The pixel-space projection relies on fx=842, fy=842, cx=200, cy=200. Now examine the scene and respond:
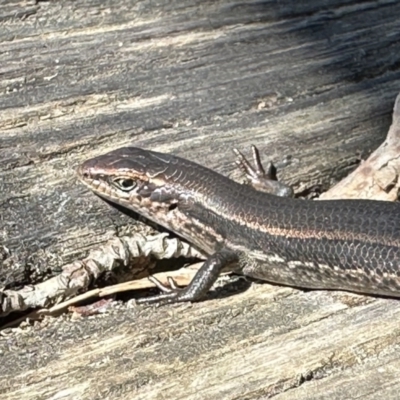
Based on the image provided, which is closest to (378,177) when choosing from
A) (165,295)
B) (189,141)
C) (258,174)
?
(258,174)

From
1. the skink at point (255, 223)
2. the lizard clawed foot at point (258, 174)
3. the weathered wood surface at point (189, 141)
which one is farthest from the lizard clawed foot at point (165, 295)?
the lizard clawed foot at point (258, 174)

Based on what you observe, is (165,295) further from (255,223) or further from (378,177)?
(378,177)

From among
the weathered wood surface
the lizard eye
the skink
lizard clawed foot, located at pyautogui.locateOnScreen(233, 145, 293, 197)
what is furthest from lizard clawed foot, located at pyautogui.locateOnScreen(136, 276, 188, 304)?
lizard clawed foot, located at pyautogui.locateOnScreen(233, 145, 293, 197)

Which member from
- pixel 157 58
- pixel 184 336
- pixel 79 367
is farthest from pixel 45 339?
pixel 157 58

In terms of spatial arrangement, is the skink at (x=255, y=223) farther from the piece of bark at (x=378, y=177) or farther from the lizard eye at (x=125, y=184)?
the piece of bark at (x=378, y=177)

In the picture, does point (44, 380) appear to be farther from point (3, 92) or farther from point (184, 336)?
point (3, 92)

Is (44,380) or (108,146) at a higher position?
(108,146)

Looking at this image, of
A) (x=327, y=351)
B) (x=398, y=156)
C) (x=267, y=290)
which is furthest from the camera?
(x=398, y=156)
